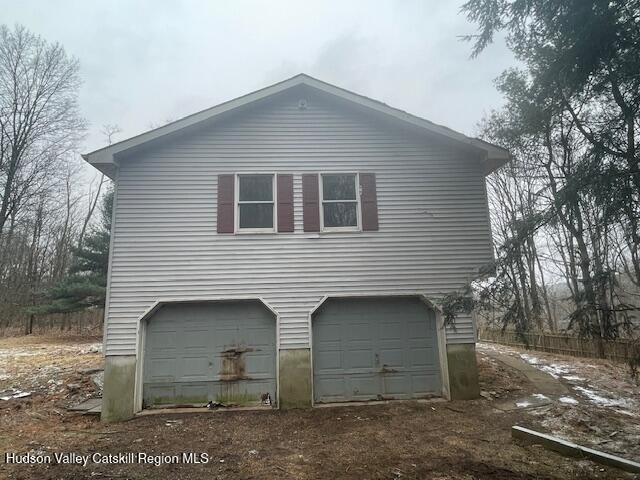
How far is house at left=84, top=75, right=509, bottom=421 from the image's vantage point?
8.09 metres

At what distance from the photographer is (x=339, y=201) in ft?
28.8

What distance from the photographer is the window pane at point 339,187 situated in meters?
8.88

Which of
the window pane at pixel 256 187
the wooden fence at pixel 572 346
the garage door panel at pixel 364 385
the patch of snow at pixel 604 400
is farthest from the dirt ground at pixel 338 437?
the window pane at pixel 256 187

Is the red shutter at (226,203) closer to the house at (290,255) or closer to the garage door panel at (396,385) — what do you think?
the house at (290,255)

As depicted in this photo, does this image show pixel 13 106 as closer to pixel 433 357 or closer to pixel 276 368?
pixel 276 368

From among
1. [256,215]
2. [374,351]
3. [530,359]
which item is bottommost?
[530,359]

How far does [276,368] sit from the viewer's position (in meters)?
8.12

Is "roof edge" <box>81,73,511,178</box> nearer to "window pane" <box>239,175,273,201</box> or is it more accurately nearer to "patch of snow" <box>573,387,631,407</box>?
Answer: "window pane" <box>239,175,273,201</box>

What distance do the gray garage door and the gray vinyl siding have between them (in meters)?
0.44

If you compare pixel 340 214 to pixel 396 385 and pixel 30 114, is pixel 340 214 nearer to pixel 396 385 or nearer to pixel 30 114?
pixel 396 385

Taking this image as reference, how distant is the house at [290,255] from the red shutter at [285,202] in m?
0.05

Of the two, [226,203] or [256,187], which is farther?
[256,187]

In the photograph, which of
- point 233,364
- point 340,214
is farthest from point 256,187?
point 233,364

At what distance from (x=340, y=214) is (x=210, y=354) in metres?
4.25
